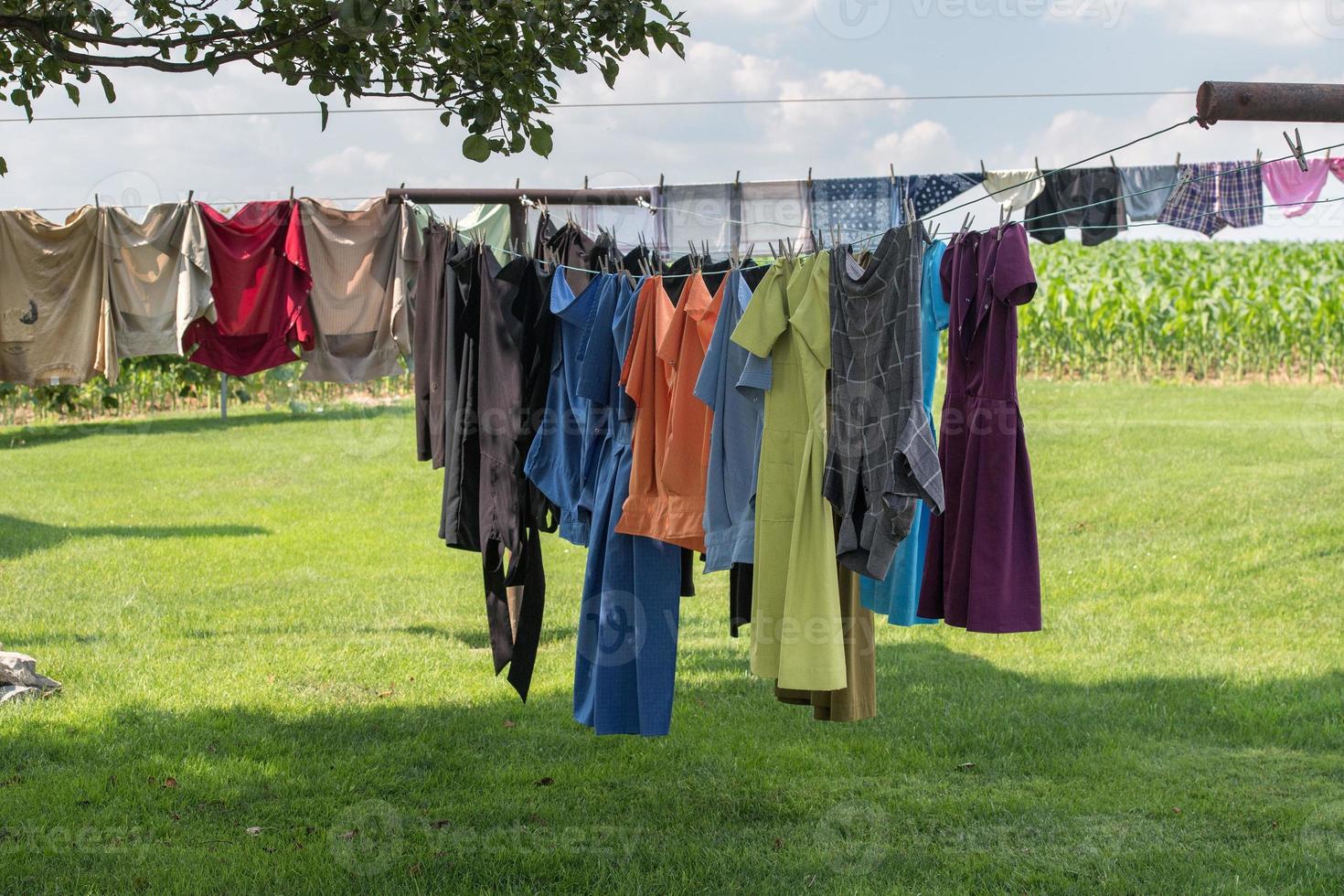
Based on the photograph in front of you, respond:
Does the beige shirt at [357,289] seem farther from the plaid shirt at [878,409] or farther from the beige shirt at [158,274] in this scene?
the plaid shirt at [878,409]

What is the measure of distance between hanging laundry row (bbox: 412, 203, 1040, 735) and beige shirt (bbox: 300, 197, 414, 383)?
1764mm

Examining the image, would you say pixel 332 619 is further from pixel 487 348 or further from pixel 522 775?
pixel 487 348

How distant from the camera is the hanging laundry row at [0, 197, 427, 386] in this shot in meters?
6.62

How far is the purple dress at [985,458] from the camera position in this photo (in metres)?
3.45

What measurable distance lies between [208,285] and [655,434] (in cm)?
356

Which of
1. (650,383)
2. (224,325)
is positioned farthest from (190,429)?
(650,383)

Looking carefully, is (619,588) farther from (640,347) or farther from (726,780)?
(726,780)

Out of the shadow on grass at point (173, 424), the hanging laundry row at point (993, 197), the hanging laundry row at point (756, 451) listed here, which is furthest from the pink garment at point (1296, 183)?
the shadow on grass at point (173, 424)

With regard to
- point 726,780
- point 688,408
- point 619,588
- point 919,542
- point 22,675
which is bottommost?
point 726,780

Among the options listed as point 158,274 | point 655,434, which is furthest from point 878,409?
point 158,274

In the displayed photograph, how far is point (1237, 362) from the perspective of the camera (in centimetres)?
1873

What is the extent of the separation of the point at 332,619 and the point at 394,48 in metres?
4.94

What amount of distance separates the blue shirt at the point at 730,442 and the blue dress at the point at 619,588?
1.24 feet

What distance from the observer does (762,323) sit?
374 centimetres
